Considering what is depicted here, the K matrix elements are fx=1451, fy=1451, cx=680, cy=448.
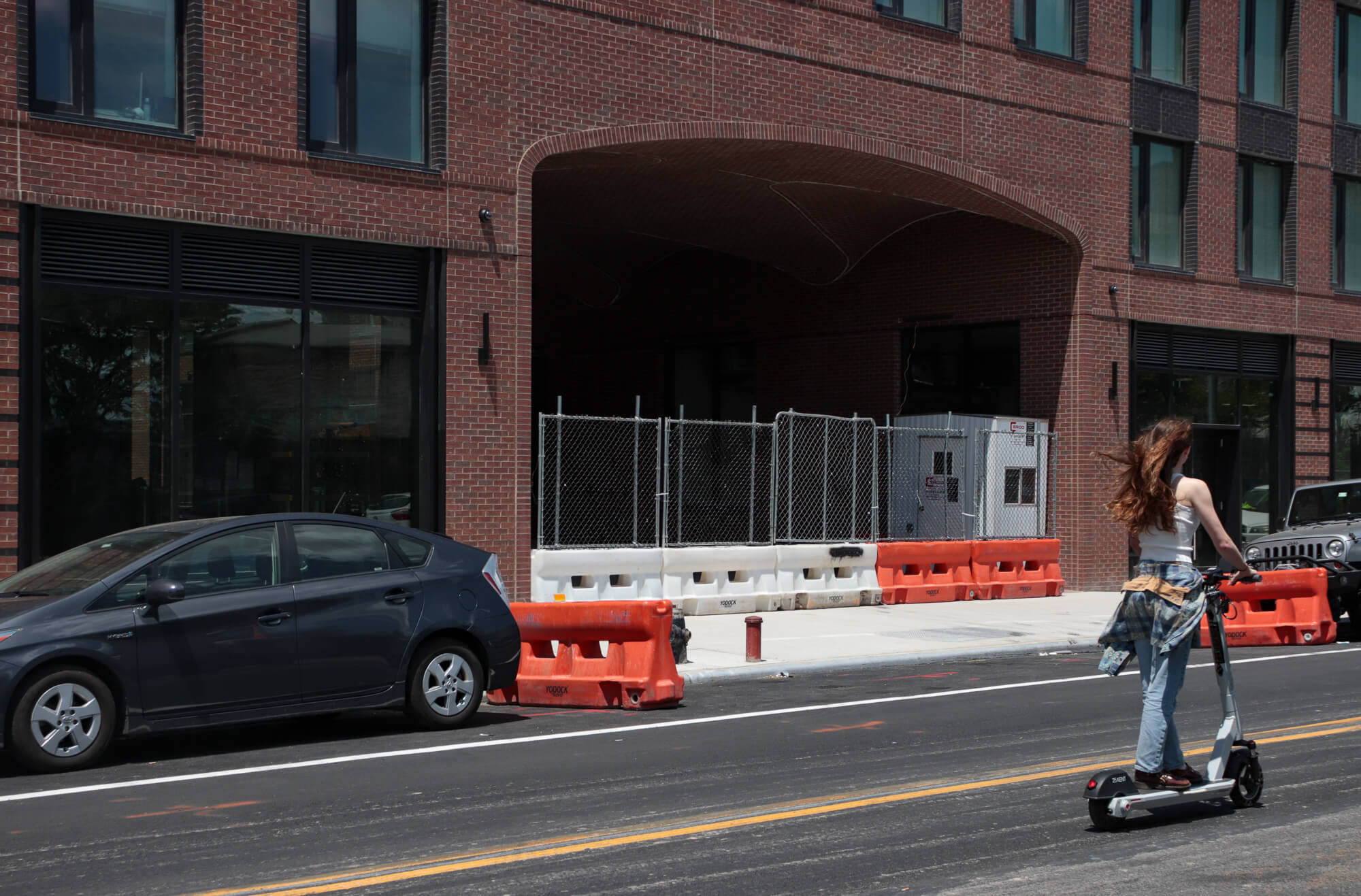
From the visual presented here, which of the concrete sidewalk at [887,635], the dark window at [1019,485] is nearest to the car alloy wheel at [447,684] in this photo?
the concrete sidewalk at [887,635]

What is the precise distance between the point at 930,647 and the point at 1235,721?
8.35 m

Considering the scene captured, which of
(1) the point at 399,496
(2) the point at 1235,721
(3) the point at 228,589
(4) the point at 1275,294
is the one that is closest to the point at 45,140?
(1) the point at 399,496

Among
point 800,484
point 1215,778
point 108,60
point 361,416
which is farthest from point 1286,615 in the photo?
point 108,60

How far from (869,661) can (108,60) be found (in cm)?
953

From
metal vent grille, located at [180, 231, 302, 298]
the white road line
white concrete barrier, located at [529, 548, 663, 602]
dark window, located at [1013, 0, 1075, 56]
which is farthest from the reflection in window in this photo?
dark window, located at [1013, 0, 1075, 56]

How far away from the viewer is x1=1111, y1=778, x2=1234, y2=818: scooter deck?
6539 millimetres

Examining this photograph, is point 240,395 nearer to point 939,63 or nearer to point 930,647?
point 930,647

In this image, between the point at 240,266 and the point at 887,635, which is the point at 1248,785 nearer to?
the point at 887,635

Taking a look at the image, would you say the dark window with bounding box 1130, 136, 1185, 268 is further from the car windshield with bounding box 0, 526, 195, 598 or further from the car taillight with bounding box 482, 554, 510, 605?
the car windshield with bounding box 0, 526, 195, 598

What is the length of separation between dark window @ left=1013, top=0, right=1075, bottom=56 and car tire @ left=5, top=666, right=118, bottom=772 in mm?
17598

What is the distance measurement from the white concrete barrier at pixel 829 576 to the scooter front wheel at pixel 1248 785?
11.8m

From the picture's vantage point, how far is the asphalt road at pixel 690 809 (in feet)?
19.5

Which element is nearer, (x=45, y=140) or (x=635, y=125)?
(x=45, y=140)

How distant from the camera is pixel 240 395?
49.7 feet
